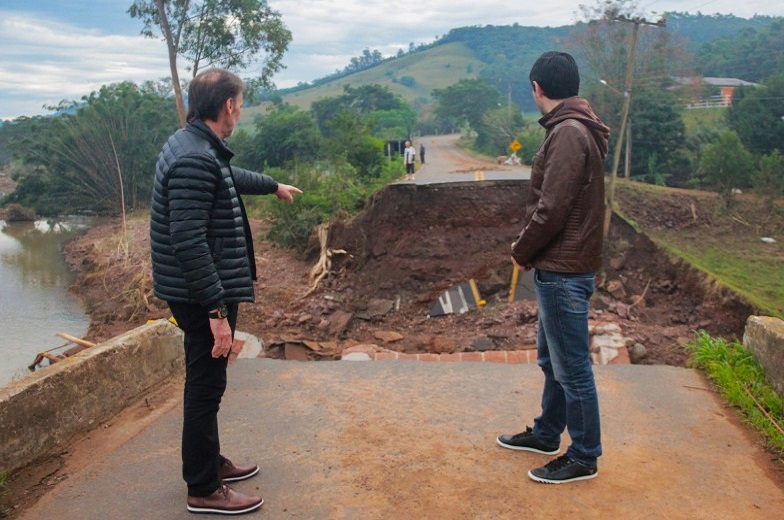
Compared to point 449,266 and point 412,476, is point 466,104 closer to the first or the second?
point 449,266

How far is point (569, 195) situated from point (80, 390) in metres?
2.61

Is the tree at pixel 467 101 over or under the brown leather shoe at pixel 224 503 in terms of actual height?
over

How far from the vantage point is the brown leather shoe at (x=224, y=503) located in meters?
2.53

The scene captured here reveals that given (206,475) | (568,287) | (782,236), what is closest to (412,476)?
(206,475)

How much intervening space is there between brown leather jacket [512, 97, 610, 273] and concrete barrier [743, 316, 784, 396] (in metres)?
1.65

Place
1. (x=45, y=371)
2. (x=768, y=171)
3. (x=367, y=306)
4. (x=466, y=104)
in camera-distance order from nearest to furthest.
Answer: (x=45, y=371) < (x=367, y=306) < (x=768, y=171) < (x=466, y=104)

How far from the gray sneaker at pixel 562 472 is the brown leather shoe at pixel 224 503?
3.85 ft

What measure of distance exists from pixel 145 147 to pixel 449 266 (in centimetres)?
2007

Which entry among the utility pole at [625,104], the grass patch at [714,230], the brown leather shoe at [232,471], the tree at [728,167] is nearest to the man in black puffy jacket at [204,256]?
the brown leather shoe at [232,471]

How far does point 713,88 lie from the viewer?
3744 cm

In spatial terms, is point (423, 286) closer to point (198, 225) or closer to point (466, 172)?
point (466, 172)

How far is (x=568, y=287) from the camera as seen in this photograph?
265 cm

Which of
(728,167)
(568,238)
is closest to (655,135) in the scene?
(728,167)

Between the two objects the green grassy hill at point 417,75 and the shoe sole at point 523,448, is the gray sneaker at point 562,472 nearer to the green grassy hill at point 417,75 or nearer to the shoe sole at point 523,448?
the shoe sole at point 523,448
